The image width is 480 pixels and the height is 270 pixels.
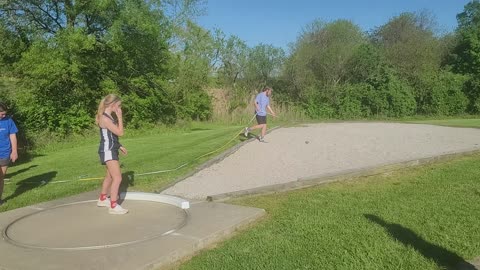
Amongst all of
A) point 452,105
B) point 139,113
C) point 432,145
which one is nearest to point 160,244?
point 432,145

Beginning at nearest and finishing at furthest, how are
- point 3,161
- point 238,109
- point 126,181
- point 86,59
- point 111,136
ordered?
point 111,136 → point 3,161 → point 126,181 → point 86,59 → point 238,109

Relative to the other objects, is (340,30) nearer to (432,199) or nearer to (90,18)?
(90,18)

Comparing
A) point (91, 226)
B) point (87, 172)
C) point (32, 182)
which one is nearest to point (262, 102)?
point (87, 172)

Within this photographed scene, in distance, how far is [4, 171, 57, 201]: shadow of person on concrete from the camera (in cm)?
779

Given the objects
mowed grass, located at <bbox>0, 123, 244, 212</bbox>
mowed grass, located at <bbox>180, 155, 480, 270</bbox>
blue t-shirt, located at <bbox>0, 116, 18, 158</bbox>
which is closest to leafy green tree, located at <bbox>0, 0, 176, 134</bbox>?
mowed grass, located at <bbox>0, 123, 244, 212</bbox>

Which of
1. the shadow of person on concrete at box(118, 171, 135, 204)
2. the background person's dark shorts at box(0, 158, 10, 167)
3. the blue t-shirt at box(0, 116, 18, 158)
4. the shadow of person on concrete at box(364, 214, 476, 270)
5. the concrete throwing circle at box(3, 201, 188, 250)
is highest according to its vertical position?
the blue t-shirt at box(0, 116, 18, 158)

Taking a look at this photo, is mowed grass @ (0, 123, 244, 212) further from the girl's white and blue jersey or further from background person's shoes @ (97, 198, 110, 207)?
the girl's white and blue jersey

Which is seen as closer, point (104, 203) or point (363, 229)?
point (363, 229)

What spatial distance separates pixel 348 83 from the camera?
1228 inches

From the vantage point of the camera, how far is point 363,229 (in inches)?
195

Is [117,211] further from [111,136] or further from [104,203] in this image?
[111,136]

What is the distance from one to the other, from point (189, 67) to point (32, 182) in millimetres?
21632

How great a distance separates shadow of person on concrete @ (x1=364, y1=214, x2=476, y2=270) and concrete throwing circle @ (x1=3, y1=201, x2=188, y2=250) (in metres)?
2.35

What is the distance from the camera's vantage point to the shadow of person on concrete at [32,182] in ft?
25.5
